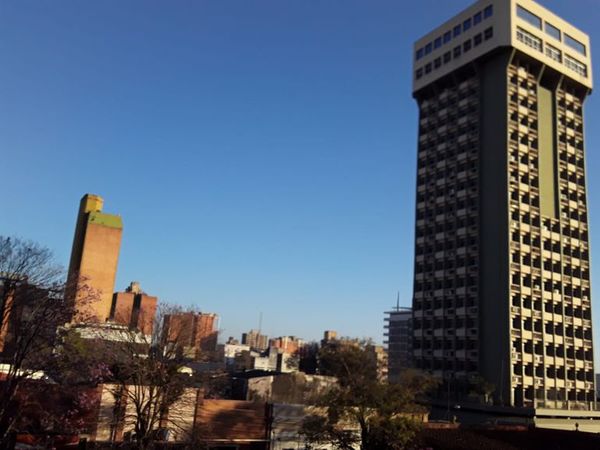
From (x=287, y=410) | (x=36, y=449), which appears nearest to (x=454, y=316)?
(x=287, y=410)

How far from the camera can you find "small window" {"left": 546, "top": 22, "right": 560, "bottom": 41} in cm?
9732

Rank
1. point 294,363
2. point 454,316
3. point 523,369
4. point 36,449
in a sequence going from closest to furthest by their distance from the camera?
point 36,449 → point 523,369 → point 454,316 → point 294,363

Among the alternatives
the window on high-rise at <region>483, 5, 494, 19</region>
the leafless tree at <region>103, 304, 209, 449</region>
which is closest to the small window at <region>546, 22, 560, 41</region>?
the window on high-rise at <region>483, 5, 494, 19</region>

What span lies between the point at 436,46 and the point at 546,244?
42.1m

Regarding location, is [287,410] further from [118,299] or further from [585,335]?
[118,299]

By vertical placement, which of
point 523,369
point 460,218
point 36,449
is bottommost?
point 36,449

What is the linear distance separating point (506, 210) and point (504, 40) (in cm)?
2825

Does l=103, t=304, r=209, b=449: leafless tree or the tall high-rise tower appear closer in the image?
l=103, t=304, r=209, b=449: leafless tree

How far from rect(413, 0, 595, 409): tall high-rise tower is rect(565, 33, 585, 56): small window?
0.75ft

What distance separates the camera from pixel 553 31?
98.2 metres

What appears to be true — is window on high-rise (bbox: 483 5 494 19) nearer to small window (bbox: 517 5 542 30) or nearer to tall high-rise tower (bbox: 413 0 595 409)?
tall high-rise tower (bbox: 413 0 595 409)

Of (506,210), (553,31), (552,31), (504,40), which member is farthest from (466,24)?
(506,210)

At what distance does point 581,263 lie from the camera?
93.2 meters

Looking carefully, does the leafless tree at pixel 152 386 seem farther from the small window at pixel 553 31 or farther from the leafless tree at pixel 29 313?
the small window at pixel 553 31
